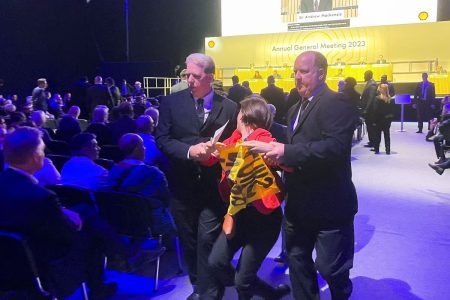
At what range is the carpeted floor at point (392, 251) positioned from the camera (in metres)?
3.22

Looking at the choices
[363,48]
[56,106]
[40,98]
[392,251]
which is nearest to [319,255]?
[392,251]

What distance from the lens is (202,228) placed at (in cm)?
282

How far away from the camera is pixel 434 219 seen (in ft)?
15.6

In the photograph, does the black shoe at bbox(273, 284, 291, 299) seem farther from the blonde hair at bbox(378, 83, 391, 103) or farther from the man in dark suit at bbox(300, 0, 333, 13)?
the man in dark suit at bbox(300, 0, 333, 13)

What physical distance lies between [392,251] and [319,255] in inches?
72.0

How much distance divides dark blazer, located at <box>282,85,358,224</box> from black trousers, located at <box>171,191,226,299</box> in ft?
1.90

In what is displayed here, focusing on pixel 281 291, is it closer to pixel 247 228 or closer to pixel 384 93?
pixel 247 228

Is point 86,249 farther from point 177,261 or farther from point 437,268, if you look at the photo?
point 437,268

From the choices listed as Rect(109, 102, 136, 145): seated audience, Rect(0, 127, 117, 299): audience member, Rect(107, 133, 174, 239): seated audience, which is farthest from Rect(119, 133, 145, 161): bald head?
Rect(109, 102, 136, 145): seated audience

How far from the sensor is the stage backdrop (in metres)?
16.0

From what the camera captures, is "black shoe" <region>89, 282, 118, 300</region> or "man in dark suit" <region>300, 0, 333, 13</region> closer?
"black shoe" <region>89, 282, 118, 300</region>

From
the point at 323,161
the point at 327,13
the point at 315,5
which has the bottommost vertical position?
the point at 323,161

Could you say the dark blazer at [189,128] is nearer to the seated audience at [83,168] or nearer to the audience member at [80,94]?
the seated audience at [83,168]

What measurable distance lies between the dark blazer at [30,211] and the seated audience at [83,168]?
0.91 meters
